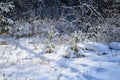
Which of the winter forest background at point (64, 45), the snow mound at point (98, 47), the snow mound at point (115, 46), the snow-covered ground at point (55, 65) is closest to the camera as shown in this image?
the snow-covered ground at point (55, 65)

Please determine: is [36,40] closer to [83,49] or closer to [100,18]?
[83,49]

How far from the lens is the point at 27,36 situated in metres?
9.91

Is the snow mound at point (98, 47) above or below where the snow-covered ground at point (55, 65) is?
above

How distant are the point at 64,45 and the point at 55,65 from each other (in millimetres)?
1833

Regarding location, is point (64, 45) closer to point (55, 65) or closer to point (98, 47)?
point (98, 47)

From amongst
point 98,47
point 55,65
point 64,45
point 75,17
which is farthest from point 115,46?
point 75,17

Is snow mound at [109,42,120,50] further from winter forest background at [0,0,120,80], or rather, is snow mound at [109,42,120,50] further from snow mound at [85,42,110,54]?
snow mound at [85,42,110,54]

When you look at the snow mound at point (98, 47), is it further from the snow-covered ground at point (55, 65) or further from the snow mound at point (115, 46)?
Answer: the snow mound at point (115, 46)

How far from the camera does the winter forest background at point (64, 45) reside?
234 inches

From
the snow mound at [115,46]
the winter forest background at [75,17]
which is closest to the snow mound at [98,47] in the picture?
the snow mound at [115,46]

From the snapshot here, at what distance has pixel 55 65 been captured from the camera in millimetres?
6367

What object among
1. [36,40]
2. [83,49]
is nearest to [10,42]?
[36,40]

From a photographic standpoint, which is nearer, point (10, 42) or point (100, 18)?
point (10, 42)

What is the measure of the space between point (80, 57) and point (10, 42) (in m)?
2.77
